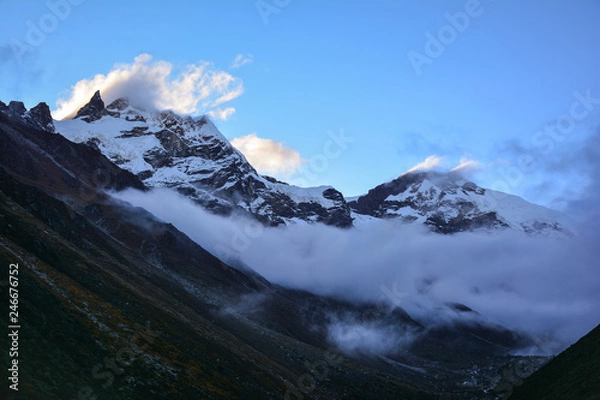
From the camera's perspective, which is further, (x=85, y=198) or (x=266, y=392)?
(x=85, y=198)

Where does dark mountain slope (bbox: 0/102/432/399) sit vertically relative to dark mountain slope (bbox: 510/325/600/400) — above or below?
below

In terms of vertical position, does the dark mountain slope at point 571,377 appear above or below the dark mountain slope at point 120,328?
above

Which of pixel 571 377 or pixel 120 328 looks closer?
pixel 571 377

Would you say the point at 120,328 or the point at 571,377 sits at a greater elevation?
the point at 571,377

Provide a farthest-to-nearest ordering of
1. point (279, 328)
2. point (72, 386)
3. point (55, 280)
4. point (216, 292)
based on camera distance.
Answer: point (279, 328) < point (216, 292) < point (55, 280) < point (72, 386)

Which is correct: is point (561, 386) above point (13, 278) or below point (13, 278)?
above

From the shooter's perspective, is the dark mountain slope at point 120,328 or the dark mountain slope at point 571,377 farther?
the dark mountain slope at point 120,328

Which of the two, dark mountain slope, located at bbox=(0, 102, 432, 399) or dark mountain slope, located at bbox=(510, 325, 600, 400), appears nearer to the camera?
dark mountain slope, located at bbox=(510, 325, 600, 400)

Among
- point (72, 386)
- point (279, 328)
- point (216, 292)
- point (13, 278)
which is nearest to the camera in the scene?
point (72, 386)

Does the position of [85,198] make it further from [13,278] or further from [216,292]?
[13,278]

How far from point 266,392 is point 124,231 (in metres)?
116

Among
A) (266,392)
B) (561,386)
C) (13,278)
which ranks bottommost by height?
(266,392)

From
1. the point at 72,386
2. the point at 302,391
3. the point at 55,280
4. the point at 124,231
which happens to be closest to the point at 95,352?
the point at 72,386

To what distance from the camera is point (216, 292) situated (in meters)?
170
